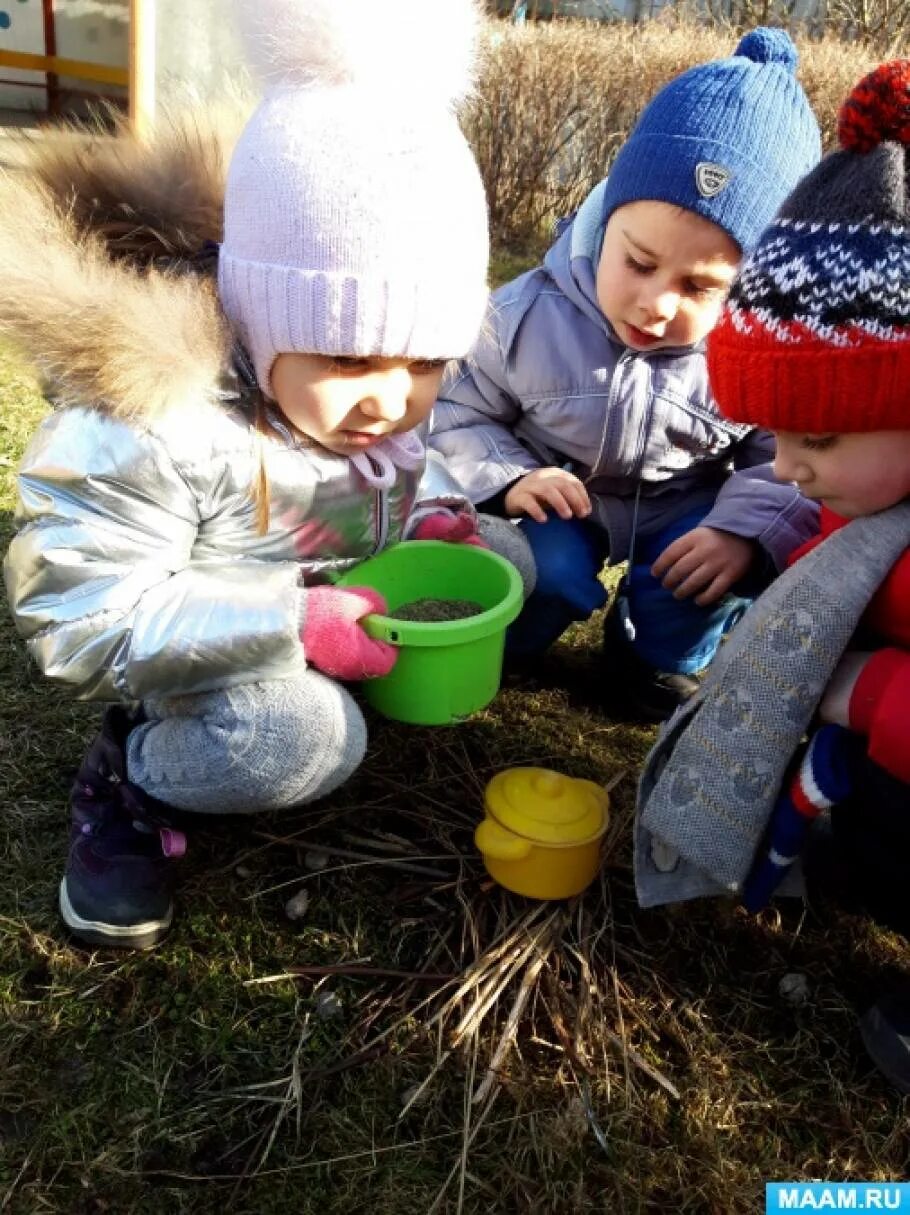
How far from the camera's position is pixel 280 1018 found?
1.46m

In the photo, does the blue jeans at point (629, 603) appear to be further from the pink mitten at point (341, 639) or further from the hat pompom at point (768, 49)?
the hat pompom at point (768, 49)

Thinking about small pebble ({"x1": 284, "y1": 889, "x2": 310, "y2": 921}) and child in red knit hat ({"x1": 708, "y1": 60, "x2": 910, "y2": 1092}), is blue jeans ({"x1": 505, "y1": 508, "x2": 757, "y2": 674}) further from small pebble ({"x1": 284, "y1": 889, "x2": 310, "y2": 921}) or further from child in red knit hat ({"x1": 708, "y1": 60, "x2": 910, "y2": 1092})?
small pebble ({"x1": 284, "y1": 889, "x2": 310, "y2": 921})

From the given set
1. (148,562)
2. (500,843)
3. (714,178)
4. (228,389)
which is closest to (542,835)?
(500,843)

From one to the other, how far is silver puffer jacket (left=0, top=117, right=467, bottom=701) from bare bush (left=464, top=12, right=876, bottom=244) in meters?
4.81

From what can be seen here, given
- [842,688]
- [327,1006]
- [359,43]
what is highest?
[359,43]

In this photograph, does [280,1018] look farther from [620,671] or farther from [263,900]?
[620,671]

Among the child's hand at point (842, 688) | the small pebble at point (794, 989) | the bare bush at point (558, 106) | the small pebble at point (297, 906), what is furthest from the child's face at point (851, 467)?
the bare bush at point (558, 106)

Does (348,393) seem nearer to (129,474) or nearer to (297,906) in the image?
(129,474)

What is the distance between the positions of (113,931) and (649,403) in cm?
131

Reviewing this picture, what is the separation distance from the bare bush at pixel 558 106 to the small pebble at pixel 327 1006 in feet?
17.4

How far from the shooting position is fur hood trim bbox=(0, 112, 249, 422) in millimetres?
1359

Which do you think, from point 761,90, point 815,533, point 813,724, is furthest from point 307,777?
point 761,90

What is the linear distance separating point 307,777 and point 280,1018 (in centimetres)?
34

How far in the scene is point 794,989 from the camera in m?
1.54
